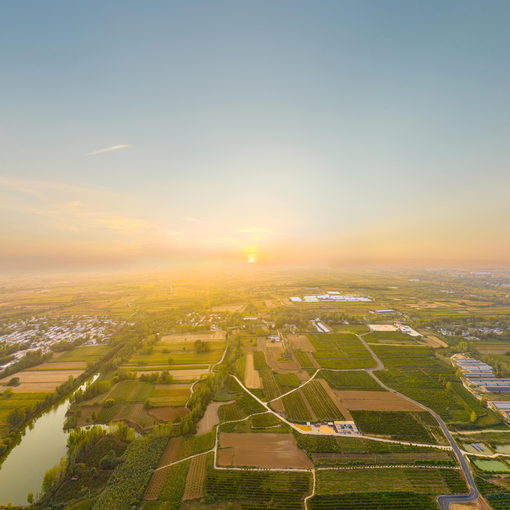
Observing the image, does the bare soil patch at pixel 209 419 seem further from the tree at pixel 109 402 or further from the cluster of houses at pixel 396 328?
the cluster of houses at pixel 396 328

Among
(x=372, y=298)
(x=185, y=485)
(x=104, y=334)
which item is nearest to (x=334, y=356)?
(x=185, y=485)

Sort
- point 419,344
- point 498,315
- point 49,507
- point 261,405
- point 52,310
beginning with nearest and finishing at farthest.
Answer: point 49,507
point 261,405
point 419,344
point 498,315
point 52,310

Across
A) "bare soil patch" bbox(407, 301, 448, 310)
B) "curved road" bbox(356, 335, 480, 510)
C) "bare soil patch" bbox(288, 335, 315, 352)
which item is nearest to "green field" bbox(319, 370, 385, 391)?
"curved road" bbox(356, 335, 480, 510)

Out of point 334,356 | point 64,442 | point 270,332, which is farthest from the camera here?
point 270,332

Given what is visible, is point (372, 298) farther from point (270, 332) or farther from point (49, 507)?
point (49, 507)

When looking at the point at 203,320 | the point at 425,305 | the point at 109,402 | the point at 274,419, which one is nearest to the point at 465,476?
the point at 274,419

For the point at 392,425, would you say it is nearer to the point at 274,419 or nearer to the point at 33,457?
the point at 274,419
